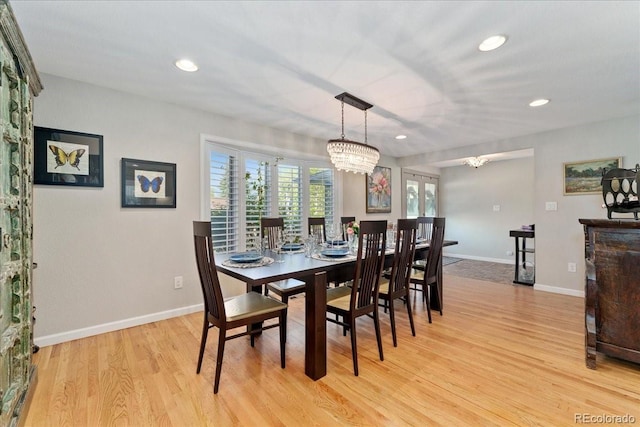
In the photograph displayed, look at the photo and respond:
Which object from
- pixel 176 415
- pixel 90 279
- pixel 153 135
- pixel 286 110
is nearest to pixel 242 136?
pixel 286 110

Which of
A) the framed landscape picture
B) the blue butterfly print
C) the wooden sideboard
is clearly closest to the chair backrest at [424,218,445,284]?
the wooden sideboard

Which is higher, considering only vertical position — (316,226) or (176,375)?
(316,226)

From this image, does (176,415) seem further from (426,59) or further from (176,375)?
(426,59)

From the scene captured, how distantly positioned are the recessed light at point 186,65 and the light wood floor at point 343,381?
2.34 m

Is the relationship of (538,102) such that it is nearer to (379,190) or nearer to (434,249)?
(434,249)

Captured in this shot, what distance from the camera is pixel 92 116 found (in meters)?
2.70

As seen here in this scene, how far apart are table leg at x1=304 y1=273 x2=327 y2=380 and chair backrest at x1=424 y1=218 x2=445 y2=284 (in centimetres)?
145

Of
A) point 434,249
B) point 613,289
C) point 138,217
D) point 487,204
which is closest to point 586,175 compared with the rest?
point 613,289

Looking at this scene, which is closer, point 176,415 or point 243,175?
point 176,415

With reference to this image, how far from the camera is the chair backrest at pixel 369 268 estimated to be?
209cm

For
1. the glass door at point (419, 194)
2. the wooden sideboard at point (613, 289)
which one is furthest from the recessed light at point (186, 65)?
the glass door at point (419, 194)

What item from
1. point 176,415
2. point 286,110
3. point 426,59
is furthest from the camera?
point 286,110

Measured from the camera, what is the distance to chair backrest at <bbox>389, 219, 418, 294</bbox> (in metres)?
2.43

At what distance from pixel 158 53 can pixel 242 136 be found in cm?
158
